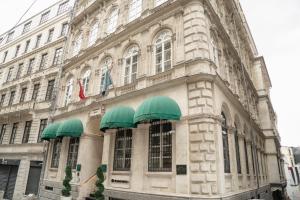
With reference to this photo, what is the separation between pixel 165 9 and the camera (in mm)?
13070

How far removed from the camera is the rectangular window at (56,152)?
1716 cm

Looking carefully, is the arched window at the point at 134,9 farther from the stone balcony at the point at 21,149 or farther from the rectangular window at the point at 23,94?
the rectangular window at the point at 23,94

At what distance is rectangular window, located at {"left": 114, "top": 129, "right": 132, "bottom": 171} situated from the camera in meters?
12.1

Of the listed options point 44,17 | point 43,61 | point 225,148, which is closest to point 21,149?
point 43,61

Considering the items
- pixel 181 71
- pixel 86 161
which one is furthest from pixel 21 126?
pixel 181 71

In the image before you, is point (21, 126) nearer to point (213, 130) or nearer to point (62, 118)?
point (62, 118)

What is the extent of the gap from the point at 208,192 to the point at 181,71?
5425mm

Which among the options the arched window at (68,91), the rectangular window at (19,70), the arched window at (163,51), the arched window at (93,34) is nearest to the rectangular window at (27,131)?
the arched window at (68,91)

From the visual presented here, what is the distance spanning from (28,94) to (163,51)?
1641cm

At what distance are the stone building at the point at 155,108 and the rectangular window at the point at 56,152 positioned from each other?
0.08 metres

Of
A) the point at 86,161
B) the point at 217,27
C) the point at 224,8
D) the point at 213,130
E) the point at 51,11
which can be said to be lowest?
the point at 86,161

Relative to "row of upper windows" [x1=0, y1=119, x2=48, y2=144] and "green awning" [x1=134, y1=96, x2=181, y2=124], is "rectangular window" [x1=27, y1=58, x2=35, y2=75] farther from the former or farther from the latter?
"green awning" [x1=134, y1=96, x2=181, y2=124]

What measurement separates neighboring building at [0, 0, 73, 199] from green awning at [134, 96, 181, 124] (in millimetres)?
12742

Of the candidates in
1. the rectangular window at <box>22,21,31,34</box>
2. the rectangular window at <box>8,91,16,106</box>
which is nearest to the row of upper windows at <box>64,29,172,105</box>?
the rectangular window at <box>8,91,16,106</box>
